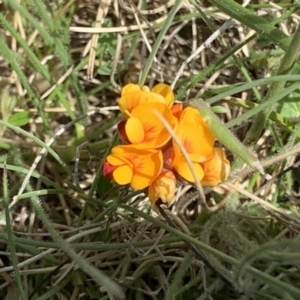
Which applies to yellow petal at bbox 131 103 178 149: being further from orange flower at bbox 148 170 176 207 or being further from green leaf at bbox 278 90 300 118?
green leaf at bbox 278 90 300 118

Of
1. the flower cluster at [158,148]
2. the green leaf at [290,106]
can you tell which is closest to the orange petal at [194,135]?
the flower cluster at [158,148]

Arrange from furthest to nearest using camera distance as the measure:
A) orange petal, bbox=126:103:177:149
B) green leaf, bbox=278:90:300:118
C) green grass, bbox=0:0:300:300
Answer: green leaf, bbox=278:90:300:118, green grass, bbox=0:0:300:300, orange petal, bbox=126:103:177:149

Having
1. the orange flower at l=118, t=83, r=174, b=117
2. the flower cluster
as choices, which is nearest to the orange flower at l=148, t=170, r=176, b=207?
the flower cluster

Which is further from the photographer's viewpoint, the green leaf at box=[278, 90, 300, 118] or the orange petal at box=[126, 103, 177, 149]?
the green leaf at box=[278, 90, 300, 118]

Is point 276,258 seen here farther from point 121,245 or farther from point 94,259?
point 94,259

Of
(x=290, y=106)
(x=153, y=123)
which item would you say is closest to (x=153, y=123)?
(x=153, y=123)

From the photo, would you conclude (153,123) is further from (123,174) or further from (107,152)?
(107,152)

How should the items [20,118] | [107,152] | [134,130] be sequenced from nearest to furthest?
[134,130] → [107,152] → [20,118]

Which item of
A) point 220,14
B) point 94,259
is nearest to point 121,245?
point 94,259
